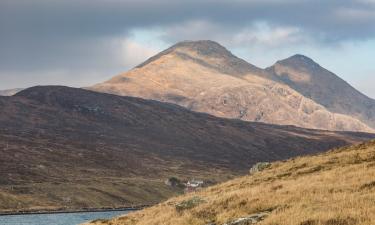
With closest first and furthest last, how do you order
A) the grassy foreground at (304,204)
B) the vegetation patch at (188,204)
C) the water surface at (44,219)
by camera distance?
1. the grassy foreground at (304,204)
2. the vegetation patch at (188,204)
3. the water surface at (44,219)

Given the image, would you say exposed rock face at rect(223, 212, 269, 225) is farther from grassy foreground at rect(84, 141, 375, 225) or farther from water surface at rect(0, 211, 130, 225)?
water surface at rect(0, 211, 130, 225)

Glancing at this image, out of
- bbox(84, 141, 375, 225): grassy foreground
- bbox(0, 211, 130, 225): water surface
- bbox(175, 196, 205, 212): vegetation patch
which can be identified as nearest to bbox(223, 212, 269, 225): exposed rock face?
bbox(84, 141, 375, 225): grassy foreground


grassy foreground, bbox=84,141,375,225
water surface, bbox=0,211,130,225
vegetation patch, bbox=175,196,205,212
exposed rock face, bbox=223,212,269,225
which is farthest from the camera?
water surface, bbox=0,211,130,225

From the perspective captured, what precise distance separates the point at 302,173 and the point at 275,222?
2637 centimetres

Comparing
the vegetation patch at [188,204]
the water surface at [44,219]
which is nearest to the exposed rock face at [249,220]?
the vegetation patch at [188,204]

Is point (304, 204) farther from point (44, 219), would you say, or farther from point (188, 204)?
point (44, 219)

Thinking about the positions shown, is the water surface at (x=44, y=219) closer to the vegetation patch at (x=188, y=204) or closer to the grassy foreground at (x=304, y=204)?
the grassy foreground at (x=304, y=204)

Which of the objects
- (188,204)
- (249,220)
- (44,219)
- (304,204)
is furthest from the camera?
(44,219)

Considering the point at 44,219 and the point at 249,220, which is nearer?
the point at 249,220

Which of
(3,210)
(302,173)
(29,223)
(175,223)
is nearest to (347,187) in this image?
(175,223)

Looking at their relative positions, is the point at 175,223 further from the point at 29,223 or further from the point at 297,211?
the point at 29,223

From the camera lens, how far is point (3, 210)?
18538cm

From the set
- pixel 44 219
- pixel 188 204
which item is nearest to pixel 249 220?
pixel 188 204

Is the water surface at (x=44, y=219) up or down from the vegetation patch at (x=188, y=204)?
down
